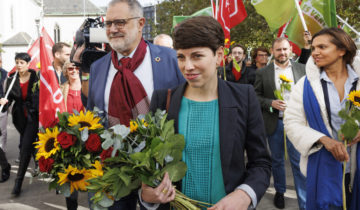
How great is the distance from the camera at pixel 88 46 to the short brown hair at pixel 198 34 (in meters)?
1.36

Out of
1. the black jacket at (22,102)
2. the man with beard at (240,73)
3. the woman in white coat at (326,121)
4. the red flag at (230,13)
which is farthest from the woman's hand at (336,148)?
the black jacket at (22,102)

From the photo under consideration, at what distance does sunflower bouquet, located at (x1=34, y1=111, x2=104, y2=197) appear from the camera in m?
1.84

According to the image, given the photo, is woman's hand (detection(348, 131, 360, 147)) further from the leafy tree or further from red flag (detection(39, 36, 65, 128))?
the leafy tree

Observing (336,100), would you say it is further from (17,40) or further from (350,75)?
(17,40)

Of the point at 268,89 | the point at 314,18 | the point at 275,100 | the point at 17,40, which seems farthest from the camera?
the point at 17,40

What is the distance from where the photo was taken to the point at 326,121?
295 cm

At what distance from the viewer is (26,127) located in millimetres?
5867

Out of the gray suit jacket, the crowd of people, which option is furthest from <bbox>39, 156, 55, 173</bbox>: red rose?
the gray suit jacket

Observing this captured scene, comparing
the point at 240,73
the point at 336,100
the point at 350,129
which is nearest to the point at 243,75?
the point at 240,73

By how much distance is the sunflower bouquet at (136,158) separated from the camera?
1562 mm

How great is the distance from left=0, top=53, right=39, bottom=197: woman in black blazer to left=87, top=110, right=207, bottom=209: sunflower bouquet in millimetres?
4531

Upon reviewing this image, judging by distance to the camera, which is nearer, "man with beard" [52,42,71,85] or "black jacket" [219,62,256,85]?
"man with beard" [52,42,71,85]

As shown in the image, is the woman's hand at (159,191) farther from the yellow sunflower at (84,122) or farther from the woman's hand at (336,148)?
the woman's hand at (336,148)

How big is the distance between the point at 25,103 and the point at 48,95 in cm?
154
